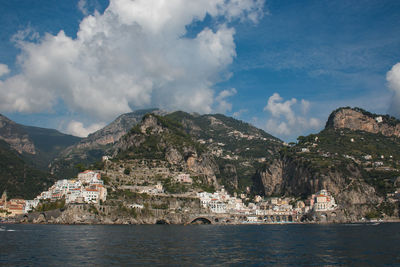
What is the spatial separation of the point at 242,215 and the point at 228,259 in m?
120

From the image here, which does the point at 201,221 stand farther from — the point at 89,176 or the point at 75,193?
the point at 75,193

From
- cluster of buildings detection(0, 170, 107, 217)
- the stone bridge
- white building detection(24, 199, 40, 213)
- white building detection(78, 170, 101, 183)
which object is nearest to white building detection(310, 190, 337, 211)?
the stone bridge

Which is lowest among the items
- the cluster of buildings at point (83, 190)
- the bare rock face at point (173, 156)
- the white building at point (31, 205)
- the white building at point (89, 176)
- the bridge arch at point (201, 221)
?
the bridge arch at point (201, 221)

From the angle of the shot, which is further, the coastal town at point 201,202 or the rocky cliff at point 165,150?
the rocky cliff at point 165,150

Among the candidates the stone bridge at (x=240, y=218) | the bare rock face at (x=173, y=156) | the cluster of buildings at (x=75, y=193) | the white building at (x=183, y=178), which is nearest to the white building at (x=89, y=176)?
the cluster of buildings at (x=75, y=193)

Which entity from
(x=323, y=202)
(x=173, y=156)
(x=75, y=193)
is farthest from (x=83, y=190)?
(x=323, y=202)

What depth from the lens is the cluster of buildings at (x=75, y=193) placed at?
127 m

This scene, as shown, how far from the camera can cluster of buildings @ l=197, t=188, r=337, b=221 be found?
15700cm

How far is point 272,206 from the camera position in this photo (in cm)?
18325

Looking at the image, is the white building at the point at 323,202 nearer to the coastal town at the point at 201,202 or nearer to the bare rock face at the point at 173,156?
the coastal town at the point at 201,202

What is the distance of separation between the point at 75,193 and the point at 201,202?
165 feet

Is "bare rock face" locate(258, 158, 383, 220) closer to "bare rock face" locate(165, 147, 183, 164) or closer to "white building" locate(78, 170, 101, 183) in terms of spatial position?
"bare rock face" locate(165, 147, 183, 164)

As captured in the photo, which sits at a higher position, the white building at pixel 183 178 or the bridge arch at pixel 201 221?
the white building at pixel 183 178

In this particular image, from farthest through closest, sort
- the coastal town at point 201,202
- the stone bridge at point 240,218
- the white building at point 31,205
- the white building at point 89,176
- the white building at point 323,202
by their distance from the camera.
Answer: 1. the white building at point 323,202
2. the white building at point 31,205
3. the stone bridge at point 240,218
4. the white building at point 89,176
5. the coastal town at point 201,202
